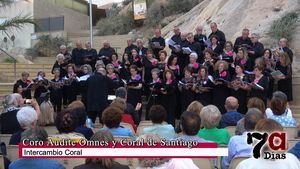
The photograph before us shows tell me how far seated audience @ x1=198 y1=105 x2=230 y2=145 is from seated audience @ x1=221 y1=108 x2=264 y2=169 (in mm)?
526

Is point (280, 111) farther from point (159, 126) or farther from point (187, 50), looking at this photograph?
point (187, 50)

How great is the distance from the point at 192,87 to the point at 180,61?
158cm

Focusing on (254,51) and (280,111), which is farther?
(254,51)

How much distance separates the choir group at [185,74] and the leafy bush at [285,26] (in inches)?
105

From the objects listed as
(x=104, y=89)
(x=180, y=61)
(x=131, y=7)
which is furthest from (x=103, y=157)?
(x=131, y=7)

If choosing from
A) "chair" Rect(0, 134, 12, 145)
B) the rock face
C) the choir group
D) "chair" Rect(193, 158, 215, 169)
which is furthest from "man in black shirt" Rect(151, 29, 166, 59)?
"chair" Rect(193, 158, 215, 169)

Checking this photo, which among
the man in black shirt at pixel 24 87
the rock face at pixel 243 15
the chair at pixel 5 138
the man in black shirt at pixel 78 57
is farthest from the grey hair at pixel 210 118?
the rock face at pixel 243 15

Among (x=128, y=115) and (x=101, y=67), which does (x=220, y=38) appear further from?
(x=128, y=115)

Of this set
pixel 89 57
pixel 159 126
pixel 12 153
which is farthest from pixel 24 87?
pixel 12 153

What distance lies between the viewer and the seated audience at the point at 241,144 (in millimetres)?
5691

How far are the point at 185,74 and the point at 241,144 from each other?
781cm

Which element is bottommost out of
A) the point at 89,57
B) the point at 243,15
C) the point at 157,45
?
the point at 89,57

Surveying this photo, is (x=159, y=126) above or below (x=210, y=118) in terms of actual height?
below

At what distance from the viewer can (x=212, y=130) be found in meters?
6.59
